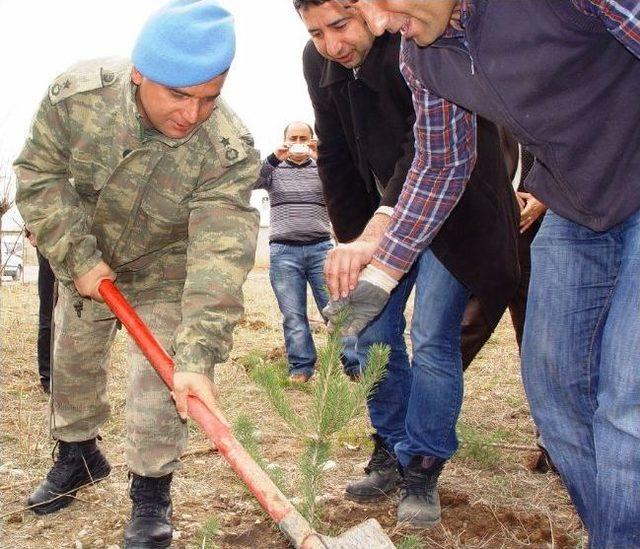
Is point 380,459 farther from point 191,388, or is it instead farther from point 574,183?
point 574,183

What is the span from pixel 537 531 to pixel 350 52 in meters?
1.86

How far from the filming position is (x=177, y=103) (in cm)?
250

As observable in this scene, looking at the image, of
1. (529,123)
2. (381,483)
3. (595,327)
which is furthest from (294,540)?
(381,483)

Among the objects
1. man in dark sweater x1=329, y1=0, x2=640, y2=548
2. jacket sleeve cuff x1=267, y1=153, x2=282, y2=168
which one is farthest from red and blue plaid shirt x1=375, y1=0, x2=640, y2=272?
jacket sleeve cuff x1=267, y1=153, x2=282, y2=168

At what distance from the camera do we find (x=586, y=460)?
2.04 metres

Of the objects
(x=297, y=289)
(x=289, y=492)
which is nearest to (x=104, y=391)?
(x=289, y=492)

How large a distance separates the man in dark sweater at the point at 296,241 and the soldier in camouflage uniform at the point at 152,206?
10.1 ft

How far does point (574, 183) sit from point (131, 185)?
1.62m

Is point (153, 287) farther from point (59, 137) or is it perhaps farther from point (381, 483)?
point (381, 483)

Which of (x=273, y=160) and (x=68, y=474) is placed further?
(x=273, y=160)

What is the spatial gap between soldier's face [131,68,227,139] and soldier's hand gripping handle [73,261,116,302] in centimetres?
57

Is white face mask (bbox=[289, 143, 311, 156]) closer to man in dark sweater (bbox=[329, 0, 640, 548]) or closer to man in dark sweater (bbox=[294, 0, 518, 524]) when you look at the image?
man in dark sweater (bbox=[294, 0, 518, 524])

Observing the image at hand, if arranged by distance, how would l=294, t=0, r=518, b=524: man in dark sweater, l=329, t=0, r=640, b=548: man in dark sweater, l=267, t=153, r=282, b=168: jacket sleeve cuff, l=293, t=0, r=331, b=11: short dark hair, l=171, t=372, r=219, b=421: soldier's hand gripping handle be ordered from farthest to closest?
1. l=267, t=153, r=282, b=168: jacket sleeve cuff
2. l=294, t=0, r=518, b=524: man in dark sweater
3. l=293, t=0, r=331, b=11: short dark hair
4. l=171, t=372, r=219, b=421: soldier's hand gripping handle
5. l=329, t=0, r=640, b=548: man in dark sweater

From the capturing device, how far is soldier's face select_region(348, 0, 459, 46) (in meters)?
1.72
